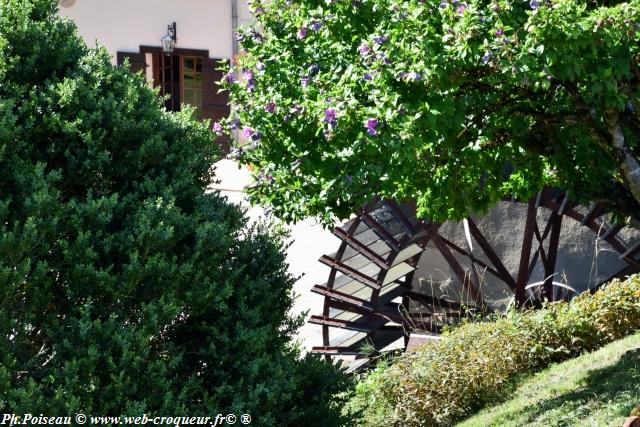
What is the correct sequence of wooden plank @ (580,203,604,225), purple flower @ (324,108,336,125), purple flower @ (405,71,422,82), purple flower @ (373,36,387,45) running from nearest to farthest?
purple flower @ (405,71,422,82) → purple flower @ (373,36,387,45) → purple flower @ (324,108,336,125) → wooden plank @ (580,203,604,225)

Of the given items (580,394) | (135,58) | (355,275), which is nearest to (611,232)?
(355,275)

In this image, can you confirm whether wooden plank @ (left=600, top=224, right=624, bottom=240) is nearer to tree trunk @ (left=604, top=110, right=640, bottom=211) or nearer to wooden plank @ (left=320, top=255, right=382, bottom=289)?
wooden plank @ (left=320, top=255, right=382, bottom=289)

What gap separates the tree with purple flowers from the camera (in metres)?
4.35

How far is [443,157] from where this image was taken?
542 centimetres

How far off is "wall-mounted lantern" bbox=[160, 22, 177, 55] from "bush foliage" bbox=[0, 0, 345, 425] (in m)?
15.6

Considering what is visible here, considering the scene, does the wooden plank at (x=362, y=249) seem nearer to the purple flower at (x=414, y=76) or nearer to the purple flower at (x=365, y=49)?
the purple flower at (x=365, y=49)

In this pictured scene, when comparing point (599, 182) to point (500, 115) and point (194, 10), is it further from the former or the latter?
point (194, 10)

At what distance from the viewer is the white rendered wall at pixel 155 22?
68.3 feet

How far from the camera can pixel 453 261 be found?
1220 centimetres

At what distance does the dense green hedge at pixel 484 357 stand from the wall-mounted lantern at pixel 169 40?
1332 cm

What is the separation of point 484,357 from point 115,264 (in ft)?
13.3

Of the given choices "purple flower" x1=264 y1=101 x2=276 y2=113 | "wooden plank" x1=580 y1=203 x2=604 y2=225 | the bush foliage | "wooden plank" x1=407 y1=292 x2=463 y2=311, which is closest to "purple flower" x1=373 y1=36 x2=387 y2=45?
"purple flower" x1=264 y1=101 x2=276 y2=113

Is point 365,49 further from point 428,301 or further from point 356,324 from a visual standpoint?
point 428,301

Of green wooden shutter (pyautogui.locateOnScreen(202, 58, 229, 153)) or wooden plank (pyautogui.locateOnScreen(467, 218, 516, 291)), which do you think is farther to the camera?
green wooden shutter (pyautogui.locateOnScreen(202, 58, 229, 153))
